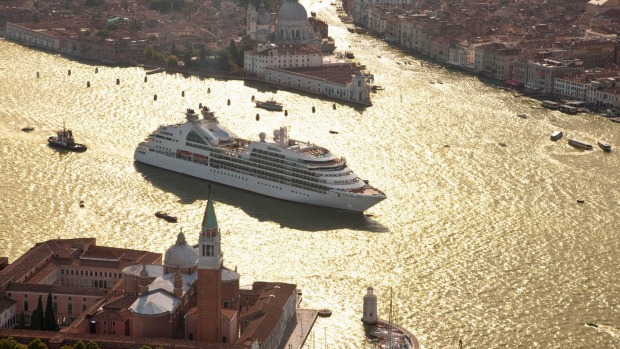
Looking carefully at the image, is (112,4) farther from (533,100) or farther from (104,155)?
(104,155)

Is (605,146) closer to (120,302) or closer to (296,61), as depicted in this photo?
(296,61)

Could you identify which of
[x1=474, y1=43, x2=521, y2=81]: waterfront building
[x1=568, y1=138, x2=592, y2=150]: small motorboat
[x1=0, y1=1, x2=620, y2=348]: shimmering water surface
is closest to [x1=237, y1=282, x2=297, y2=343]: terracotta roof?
[x1=0, y1=1, x2=620, y2=348]: shimmering water surface

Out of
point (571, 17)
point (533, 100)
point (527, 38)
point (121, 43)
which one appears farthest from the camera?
point (571, 17)

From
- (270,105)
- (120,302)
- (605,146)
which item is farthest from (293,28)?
(120,302)

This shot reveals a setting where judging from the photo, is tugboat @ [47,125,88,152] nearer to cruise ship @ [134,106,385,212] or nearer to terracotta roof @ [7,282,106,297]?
cruise ship @ [134,106,385,212]

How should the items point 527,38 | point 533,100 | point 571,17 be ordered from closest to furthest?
point 533,100, point 527,38, point 571,17

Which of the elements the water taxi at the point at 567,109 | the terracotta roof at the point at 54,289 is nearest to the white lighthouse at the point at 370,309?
the terracotta roof at the point at 54,289

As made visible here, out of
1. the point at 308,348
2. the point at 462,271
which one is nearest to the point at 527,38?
the point at 462,271
